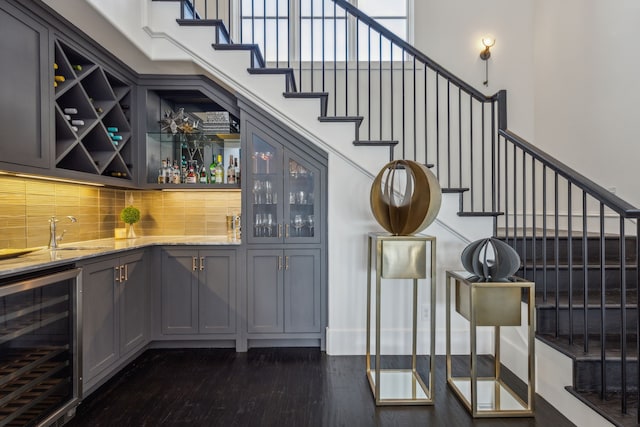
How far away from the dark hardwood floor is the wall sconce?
326 cm

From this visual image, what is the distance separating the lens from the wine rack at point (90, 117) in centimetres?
273

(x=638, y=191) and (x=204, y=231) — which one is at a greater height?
(x=638, y=191)

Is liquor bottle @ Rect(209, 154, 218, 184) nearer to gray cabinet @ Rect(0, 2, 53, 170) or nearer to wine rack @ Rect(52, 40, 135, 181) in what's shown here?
wine rack @ Rect(52, 40, 135, 181)

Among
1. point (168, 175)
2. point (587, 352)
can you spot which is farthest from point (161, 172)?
point (587, 352)

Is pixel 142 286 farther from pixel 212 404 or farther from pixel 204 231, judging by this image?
pixel 212 404

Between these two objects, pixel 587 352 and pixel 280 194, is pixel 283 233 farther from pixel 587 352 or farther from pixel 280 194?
pixel 587 352

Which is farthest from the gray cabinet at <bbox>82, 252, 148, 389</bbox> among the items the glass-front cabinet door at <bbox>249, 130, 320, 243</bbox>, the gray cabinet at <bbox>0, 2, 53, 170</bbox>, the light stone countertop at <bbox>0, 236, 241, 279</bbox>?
the glass-front cabinet door at <bbox>249, 130, 320, 243</bbox>

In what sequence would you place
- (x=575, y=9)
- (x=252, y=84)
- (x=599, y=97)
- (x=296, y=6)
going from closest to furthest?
(x=252, y=84), (x=599, y=97), (x=575, y=9), (x=296, y=6)

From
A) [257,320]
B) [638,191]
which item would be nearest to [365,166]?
[257,320]

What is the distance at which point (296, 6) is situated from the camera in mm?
4645

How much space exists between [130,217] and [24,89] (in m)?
1.59

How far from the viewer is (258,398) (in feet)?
8.32

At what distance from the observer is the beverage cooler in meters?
1.80

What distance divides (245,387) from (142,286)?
128 cm
